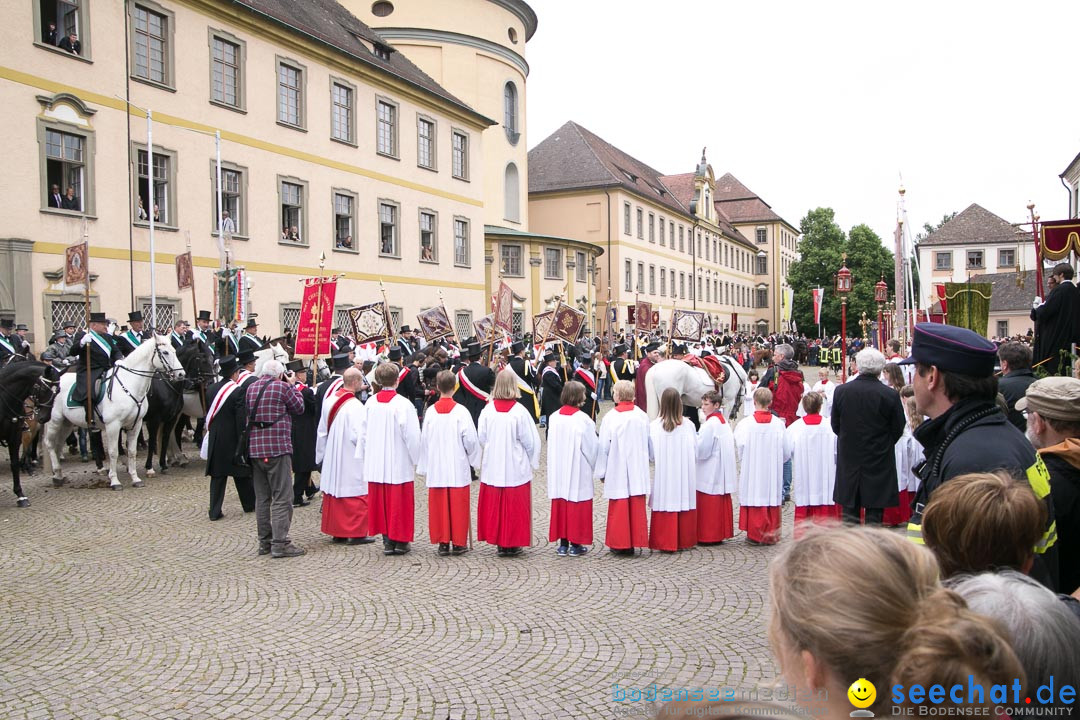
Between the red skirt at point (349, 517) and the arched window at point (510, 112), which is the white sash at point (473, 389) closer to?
the red skirt at point (349, 517)

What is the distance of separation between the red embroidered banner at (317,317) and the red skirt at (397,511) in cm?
388

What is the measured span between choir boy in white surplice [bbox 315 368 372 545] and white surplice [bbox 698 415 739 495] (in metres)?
3.77

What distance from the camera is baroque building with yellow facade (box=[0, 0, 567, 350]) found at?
60.5 ft

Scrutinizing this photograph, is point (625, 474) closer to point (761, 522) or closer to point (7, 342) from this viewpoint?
point (761, 522)

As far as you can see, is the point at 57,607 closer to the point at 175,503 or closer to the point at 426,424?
the point at 426,424

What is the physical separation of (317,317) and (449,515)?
497cm

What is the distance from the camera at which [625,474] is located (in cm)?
837

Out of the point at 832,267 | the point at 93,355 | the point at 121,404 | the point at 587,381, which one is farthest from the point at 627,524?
the point at 832,267

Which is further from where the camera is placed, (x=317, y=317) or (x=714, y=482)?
(x=317, y=317)

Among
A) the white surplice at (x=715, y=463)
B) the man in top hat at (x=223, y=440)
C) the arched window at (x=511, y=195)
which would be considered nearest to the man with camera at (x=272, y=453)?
the man in top hat at (x=223, y=440)

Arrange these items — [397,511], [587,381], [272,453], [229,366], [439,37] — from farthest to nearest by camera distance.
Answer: [439,37] < [587,381] < [229,366] < [397,511] < [272,453]

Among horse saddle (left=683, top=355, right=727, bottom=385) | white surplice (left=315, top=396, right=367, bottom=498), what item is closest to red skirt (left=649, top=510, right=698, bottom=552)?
white surplice (left=315, top=396, right=367, bottom=498)

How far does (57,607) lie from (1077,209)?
41.0 metres

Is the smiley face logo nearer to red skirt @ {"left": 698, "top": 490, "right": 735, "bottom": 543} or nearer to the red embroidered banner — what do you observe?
red skirt @ {"left": 698, "top": 490, "right": 735, "bottom": 543}
